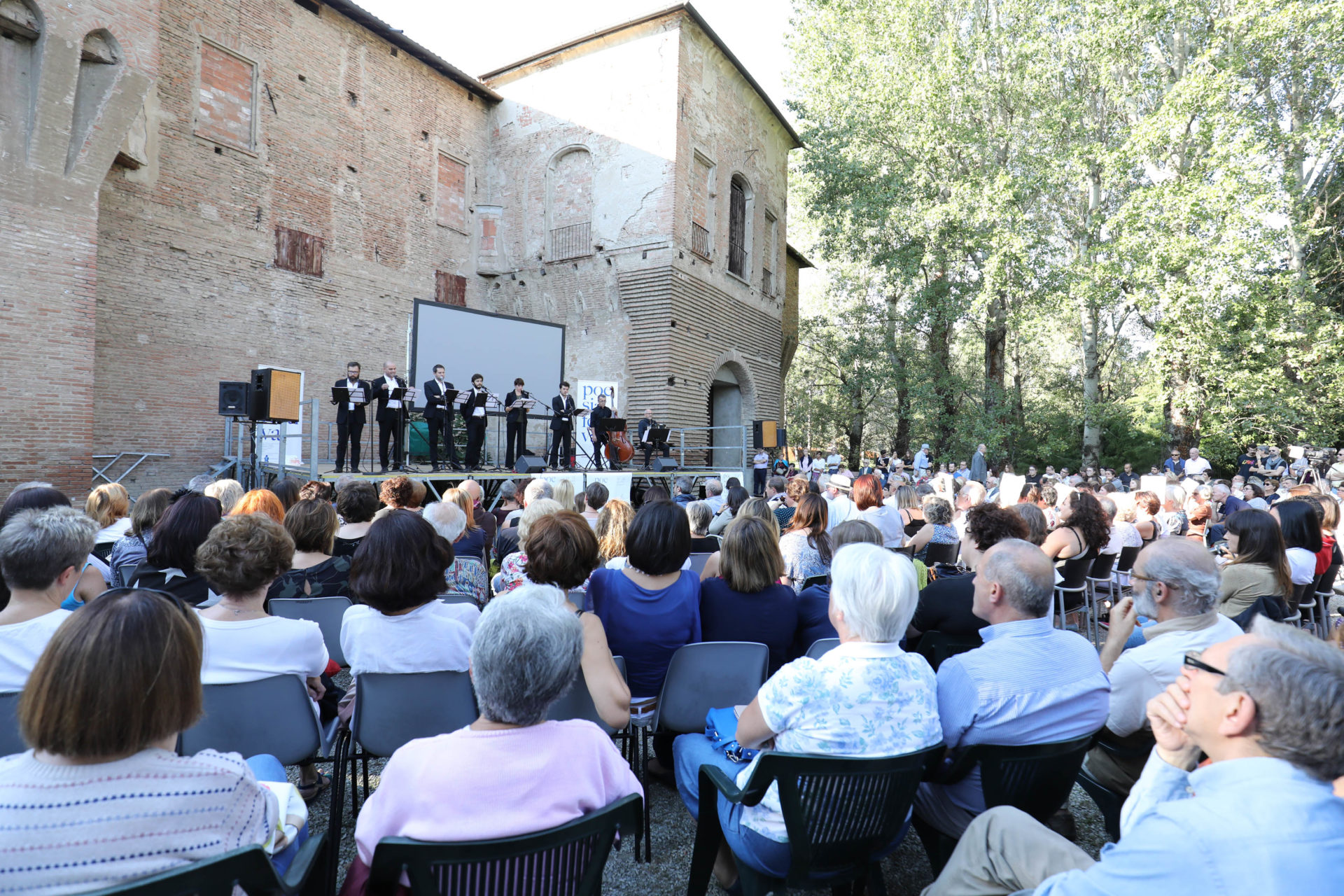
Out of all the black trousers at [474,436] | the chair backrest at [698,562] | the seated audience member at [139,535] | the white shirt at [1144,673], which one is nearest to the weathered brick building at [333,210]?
the black trousers at [474,436]

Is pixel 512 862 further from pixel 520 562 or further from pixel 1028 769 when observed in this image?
pixel 520 562

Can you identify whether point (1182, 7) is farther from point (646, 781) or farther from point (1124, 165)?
point (646, 781)

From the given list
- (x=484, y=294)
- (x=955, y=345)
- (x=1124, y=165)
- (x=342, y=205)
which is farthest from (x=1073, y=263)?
(x=342, y=205)

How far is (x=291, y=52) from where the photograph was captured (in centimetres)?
1271

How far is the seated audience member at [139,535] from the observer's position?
3602mm

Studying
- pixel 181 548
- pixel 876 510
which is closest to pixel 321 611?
pixel 181 548

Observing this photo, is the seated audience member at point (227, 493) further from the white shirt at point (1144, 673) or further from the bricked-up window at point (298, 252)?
the bricked-up window at point (298, 252)

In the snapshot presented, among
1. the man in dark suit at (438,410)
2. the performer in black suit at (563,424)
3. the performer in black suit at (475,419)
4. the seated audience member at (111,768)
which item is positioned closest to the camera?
the seated audience member at (111,768)

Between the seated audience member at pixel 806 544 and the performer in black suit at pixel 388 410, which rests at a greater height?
the performer in black suit at pixel 388 410

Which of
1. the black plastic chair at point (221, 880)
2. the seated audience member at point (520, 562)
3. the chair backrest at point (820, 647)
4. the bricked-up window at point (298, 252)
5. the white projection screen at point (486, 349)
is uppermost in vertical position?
the bricked-up window at point (298, 252)

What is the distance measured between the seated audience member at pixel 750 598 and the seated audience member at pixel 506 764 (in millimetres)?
1287

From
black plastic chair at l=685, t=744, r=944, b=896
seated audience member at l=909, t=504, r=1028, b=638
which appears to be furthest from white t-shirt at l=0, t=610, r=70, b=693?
seated audience member at l=909, t=504, r=1028, b=638

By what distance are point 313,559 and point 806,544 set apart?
2558 millimetres

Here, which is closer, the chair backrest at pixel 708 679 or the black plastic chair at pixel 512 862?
the black plastic chair at pixel 512 862
